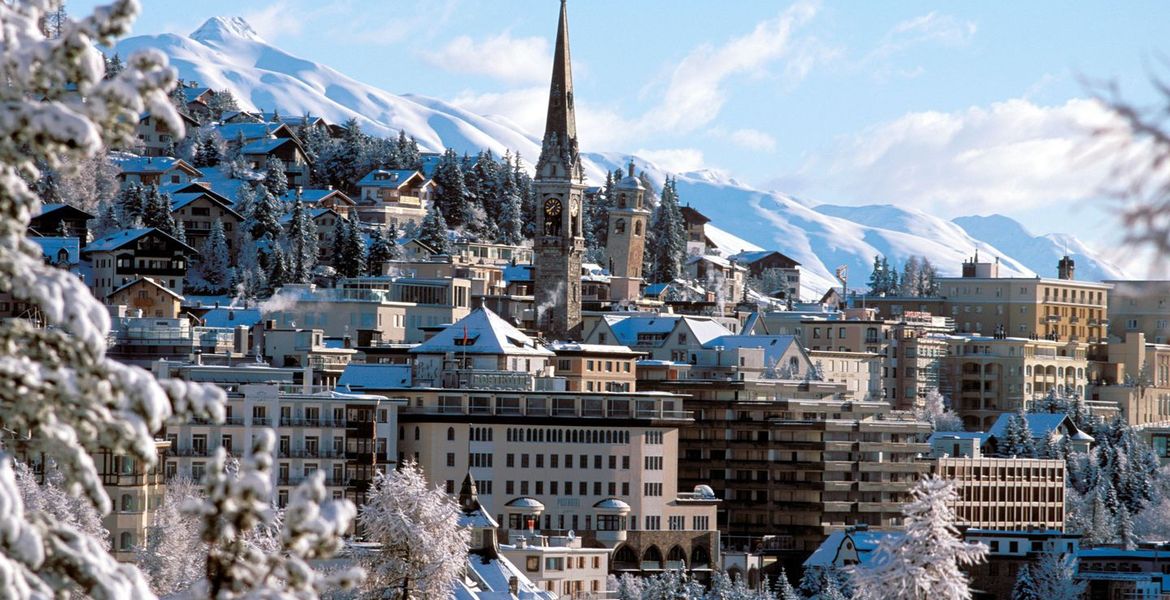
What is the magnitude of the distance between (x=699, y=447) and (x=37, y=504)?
189ft

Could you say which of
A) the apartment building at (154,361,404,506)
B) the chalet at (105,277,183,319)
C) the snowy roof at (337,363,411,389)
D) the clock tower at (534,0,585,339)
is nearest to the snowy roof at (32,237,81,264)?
the chalet at (105,277,183,319)

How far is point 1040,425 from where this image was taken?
176625mm

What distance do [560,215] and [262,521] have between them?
151 meters

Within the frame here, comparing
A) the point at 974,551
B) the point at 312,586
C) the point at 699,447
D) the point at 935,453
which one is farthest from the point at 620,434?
the point at 312,586

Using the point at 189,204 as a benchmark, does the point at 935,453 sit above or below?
below

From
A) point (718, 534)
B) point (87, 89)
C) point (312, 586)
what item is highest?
point (87, 89)

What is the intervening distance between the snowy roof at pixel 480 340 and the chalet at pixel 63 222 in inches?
2238

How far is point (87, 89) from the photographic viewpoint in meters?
15.7

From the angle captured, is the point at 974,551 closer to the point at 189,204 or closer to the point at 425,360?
the point at 425,360

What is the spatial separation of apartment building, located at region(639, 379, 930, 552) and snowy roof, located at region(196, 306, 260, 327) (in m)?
29.6

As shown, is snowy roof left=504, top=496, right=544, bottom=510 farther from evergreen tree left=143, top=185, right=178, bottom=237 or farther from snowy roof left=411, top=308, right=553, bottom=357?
evergreen tree left=143, top=185, right=178, bottom=237

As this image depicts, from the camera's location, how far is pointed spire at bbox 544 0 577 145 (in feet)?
550

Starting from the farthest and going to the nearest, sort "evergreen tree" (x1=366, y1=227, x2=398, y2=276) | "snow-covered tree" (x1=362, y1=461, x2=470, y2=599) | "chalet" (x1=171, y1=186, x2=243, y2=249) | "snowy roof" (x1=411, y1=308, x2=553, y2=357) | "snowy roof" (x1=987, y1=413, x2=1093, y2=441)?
1. "chalet" (x1=171, y1=186, x2=243, y2=249)
2. "evergreen tree" (x1=366, y1=227, x2=398, y2=276)
3. "snowy roof" (x1=987, y1=413, x2=1093, y2=441)
4. "snowy roof" (x1=411, y1=308, x2=553, y2=357)
5. "snow-covered tree" (x1=362, y1=461, x2=470, y2=599)

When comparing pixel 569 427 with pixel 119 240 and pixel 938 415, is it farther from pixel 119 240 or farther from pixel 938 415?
pixel 938 415
